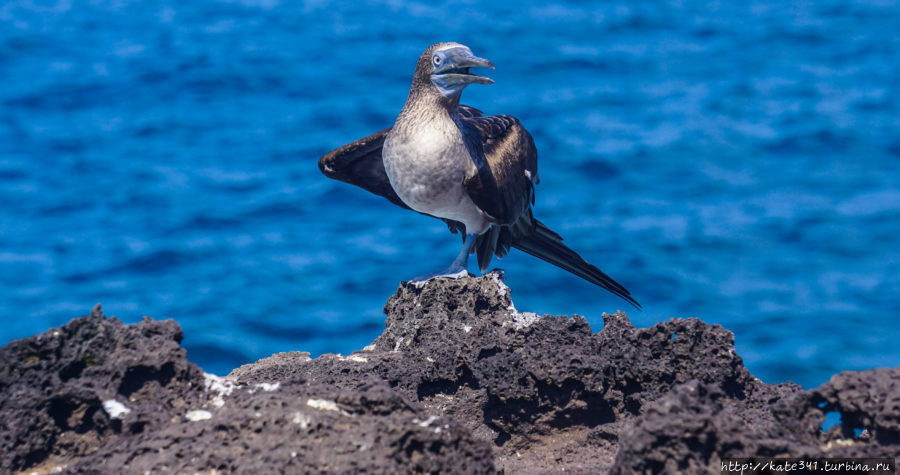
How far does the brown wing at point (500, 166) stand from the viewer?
218 inches

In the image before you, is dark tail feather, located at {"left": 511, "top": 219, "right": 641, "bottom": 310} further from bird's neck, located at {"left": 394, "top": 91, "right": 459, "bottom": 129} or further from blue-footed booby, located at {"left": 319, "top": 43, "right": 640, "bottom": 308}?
bird's neck, located at {"left": 394, "top": 91, "right": 459, "bottom": 129}

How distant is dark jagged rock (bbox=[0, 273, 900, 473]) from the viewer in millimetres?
2652

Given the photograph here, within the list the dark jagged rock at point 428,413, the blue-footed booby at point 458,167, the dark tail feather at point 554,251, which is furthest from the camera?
the dark tail feather at point 554,251

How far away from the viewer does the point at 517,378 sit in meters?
3.68

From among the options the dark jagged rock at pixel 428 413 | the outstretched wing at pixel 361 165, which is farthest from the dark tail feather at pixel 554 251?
the dark jagged rock at pixel 428 413

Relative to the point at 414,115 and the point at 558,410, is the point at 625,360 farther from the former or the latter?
the point at 414,115

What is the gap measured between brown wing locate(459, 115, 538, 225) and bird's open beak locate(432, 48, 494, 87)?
45 cm

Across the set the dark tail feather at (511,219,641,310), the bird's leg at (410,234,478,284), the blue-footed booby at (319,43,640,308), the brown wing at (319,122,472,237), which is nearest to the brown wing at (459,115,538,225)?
the blue-footed booby at (319,43,640,308)

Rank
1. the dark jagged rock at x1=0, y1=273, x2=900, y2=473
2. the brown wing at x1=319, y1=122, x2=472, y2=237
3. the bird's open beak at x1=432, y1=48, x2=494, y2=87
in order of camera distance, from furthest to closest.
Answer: the brown wing at x1=319, y1=122, x2=472, y2=237 → the bird's open beak at x1=432, y1=48, x2=494, y2=87 → the dark jagged rock at x1=0, y1=273, x2=900, y2=473

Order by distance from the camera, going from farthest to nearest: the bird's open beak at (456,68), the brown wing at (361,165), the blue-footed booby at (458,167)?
Result: the brown wing at (361,165) < the blue-footed booby at (458,167) < the bird's open beak at (456,68)

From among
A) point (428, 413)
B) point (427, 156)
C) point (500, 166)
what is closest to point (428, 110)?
point (427, 156)

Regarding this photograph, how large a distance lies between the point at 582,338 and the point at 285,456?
177 cm

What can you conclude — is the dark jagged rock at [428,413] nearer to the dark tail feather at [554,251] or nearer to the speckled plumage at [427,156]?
the speckled plumage at [427,156]

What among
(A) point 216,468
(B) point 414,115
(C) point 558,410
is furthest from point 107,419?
(B) point 414,115
